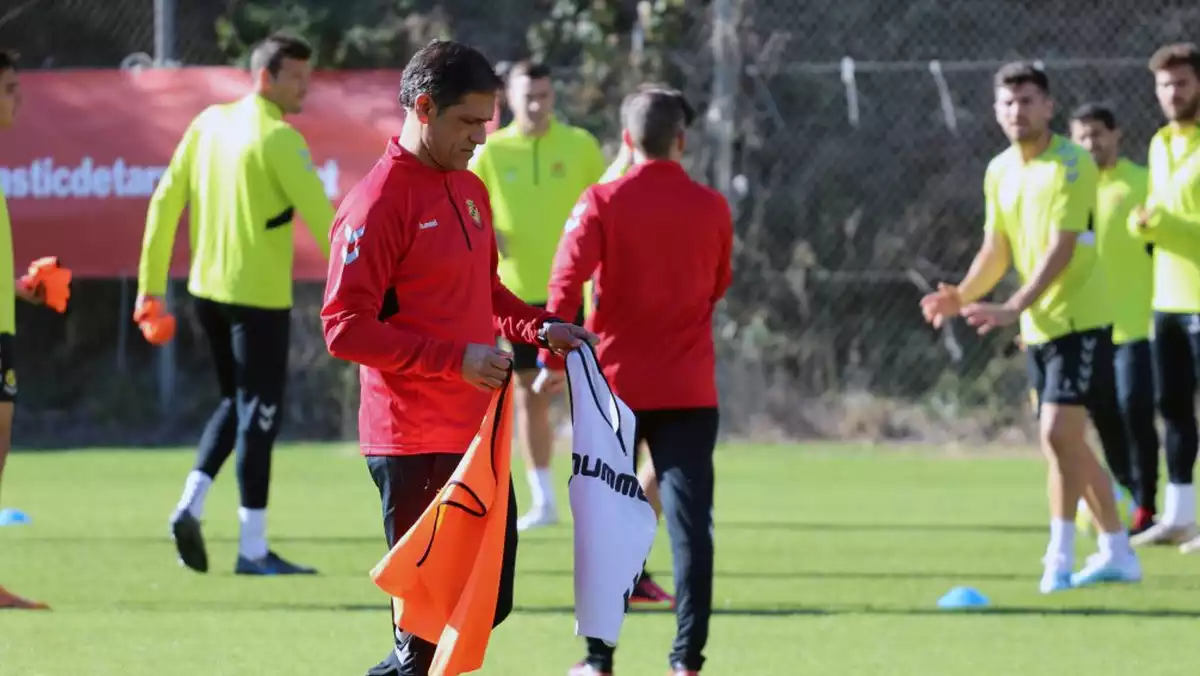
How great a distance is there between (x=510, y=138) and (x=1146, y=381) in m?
3.66

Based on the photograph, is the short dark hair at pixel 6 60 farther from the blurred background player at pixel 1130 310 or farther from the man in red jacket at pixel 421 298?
the blurred background player at pixel 1130 310

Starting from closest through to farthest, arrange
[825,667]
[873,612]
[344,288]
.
Result: 1. [344,288]
2. [825,667]
3. [873,612]

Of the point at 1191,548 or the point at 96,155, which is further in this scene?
the point at 96,155

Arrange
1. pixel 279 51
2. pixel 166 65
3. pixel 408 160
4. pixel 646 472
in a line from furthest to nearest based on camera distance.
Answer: pixel 166 65
pixel 279 51
pixel 646 472
pixel 408 160

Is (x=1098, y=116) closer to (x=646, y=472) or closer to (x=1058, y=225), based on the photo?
(x=1058, y=225)

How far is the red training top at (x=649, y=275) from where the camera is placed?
6.92m

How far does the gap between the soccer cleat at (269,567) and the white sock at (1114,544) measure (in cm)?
343

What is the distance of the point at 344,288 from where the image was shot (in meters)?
5.13

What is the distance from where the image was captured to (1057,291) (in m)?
8.98

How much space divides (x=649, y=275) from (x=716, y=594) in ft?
7.69

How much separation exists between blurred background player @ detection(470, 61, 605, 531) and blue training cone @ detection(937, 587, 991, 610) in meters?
3.26

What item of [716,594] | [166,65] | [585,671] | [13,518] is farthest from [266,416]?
[166,65]

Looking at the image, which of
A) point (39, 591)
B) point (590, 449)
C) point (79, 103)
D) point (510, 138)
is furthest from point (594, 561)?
point (79, 103)

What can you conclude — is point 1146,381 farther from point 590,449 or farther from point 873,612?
point 590,449
